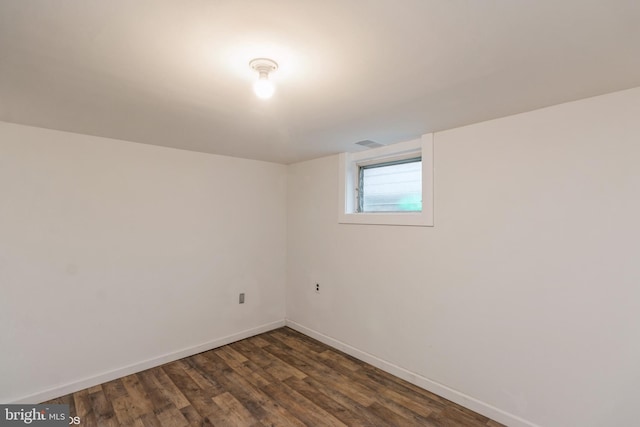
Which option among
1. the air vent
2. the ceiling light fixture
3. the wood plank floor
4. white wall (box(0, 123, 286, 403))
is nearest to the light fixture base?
the ceiling light fixture

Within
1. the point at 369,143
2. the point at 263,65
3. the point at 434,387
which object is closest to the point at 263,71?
the point at 263,65

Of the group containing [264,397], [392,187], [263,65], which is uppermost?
[263,65]

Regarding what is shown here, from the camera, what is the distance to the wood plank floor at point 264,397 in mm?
2229

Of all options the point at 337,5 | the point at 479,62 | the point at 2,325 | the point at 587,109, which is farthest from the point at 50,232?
the point at 587,109

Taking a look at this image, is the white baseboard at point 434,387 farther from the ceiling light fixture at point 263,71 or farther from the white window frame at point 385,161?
the ceiling light fixture at point 263,71

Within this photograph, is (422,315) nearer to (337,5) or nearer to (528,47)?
(528,47)

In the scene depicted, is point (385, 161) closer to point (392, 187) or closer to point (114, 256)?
point (392, 187)

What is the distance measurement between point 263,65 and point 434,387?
270 centimetres

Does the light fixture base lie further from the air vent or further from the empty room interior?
the air vent

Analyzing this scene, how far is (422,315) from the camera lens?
2.67m

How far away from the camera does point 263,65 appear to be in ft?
4.74

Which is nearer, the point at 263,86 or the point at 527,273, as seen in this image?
the point at 263,86

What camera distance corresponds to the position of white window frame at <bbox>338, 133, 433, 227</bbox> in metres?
2.63

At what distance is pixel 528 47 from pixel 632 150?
1041 millimetres
